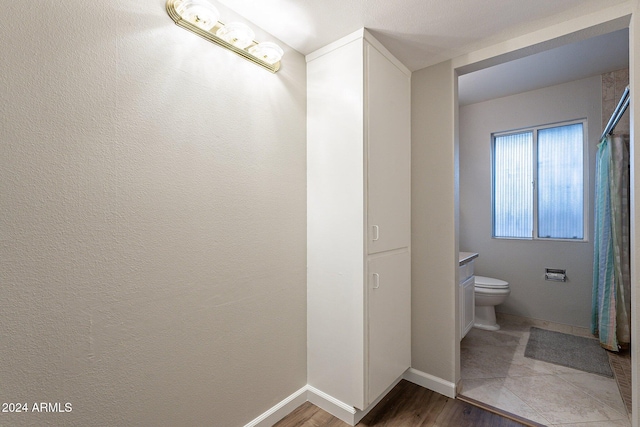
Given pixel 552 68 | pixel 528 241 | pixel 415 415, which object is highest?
pixel 552 68

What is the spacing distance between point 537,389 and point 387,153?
1882 millimetres

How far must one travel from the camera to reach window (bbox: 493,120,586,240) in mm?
2965

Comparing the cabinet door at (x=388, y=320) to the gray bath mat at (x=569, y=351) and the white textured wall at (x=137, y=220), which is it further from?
the gray bath mat at (x=569, y=351)

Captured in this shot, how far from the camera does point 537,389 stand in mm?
2006

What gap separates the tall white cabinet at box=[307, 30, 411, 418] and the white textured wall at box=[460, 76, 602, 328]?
78.1 inches

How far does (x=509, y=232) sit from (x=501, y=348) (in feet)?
4.40

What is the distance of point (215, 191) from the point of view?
1437 mm

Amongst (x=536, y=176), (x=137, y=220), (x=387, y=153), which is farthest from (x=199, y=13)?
(x=536, y=176)

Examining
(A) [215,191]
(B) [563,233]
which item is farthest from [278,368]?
(B) [563,233]

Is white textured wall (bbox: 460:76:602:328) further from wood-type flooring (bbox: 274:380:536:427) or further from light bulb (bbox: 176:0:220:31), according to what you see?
light bulb (bbox: 176:0:220:31)

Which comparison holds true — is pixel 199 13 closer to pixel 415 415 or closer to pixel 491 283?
pixel 415 415

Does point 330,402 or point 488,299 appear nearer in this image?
point 330,402

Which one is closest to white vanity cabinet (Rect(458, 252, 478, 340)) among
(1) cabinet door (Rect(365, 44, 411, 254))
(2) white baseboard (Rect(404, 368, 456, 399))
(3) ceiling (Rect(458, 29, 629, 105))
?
(2) white baseboard (Rect(404, 368, 456, 399))

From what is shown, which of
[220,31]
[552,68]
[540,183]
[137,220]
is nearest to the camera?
[137,220]
